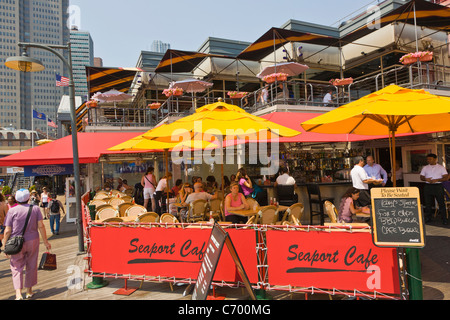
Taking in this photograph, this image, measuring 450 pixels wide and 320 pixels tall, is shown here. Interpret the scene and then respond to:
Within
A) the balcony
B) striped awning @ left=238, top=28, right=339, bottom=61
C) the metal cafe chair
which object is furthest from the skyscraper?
the metal cafe chair

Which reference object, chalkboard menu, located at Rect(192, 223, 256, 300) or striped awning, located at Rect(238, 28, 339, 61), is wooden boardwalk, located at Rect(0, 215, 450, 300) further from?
striped awning, located at Rect(238, 28, 339, 61)

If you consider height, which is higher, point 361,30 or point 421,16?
point 361,30

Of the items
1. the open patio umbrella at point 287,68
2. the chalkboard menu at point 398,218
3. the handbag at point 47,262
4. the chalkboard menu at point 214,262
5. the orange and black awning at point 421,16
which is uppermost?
the orange and black awning at point 421,16

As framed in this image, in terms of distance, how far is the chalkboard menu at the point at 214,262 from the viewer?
3.25m

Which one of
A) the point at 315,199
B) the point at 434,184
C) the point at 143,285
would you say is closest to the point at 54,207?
the point at 143,285

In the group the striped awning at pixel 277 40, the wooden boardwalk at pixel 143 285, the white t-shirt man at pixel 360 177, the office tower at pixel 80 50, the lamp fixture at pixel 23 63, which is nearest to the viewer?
the wooden boardwalk at pixel 143 285

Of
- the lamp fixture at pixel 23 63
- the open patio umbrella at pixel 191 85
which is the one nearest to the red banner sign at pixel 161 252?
the lamp fixture at pixel 23 63

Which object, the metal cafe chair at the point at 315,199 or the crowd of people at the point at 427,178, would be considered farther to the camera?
the metal cafe chair at the point at 315,199

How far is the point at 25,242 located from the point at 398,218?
209 inches

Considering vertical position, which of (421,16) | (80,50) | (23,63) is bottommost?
(23,63)

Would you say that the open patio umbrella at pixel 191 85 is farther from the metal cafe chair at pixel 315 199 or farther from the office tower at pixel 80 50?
the office tower at pixel 80 50

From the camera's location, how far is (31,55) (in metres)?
115

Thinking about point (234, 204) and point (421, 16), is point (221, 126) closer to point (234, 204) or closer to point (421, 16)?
point (234, 204)

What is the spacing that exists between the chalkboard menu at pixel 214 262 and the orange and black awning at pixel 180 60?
532 inches
